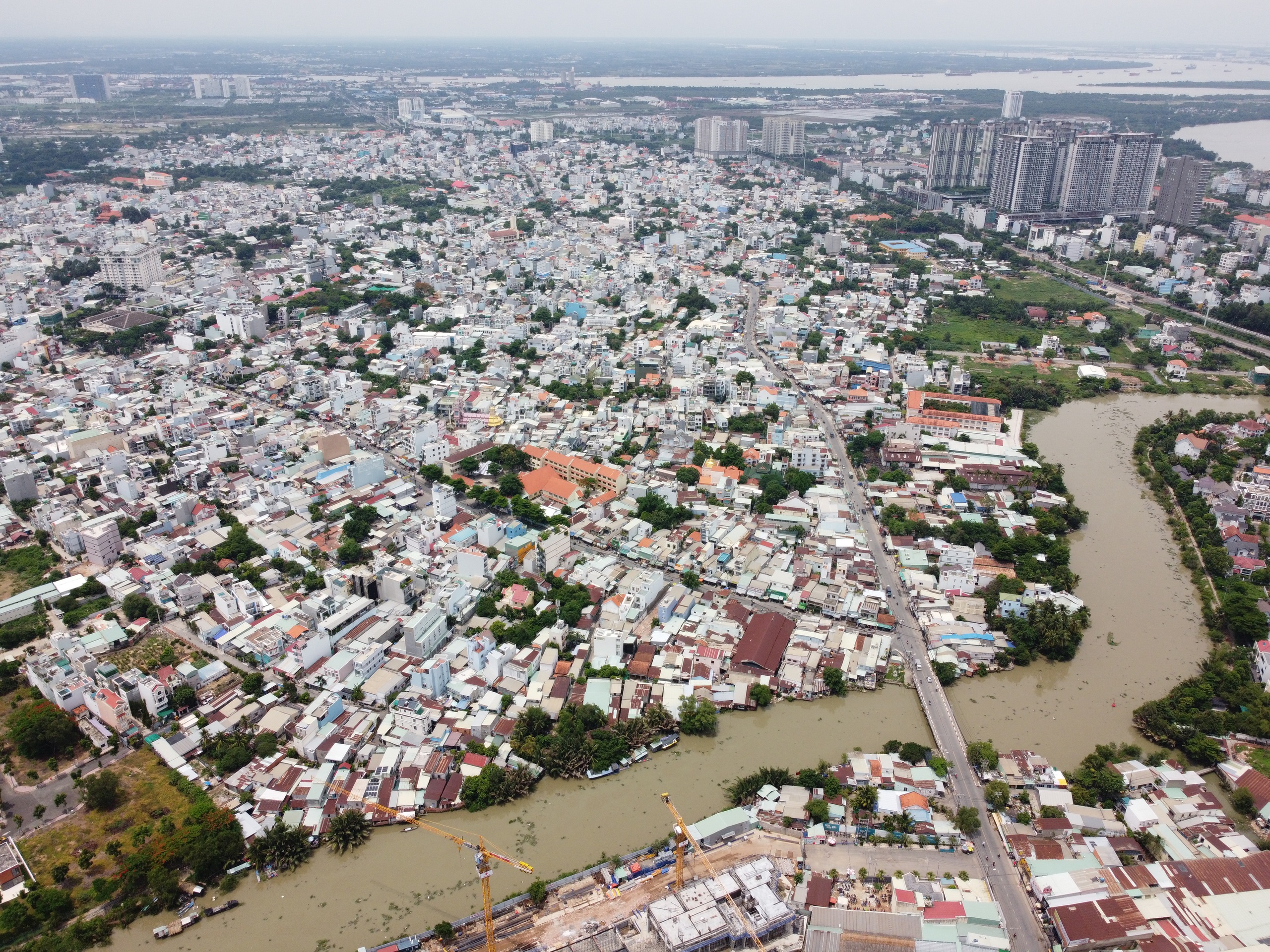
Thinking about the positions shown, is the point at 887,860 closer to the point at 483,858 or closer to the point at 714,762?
the point at 714,762

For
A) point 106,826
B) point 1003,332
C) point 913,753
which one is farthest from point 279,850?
point 1003,332

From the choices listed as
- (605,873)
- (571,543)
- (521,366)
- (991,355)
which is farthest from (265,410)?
(991,355)

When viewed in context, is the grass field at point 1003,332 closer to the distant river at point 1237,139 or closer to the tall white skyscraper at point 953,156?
the tall white skyscraper at point 953,156

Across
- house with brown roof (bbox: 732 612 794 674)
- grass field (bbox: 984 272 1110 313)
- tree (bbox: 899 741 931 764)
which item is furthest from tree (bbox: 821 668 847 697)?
grass field (bbox: 984 272 1110 313)

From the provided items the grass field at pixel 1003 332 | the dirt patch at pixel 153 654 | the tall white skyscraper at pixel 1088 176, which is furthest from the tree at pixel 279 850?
the tall white skyscraper at pixel 1088 176

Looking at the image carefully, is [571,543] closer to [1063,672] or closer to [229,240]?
[1063,672]
